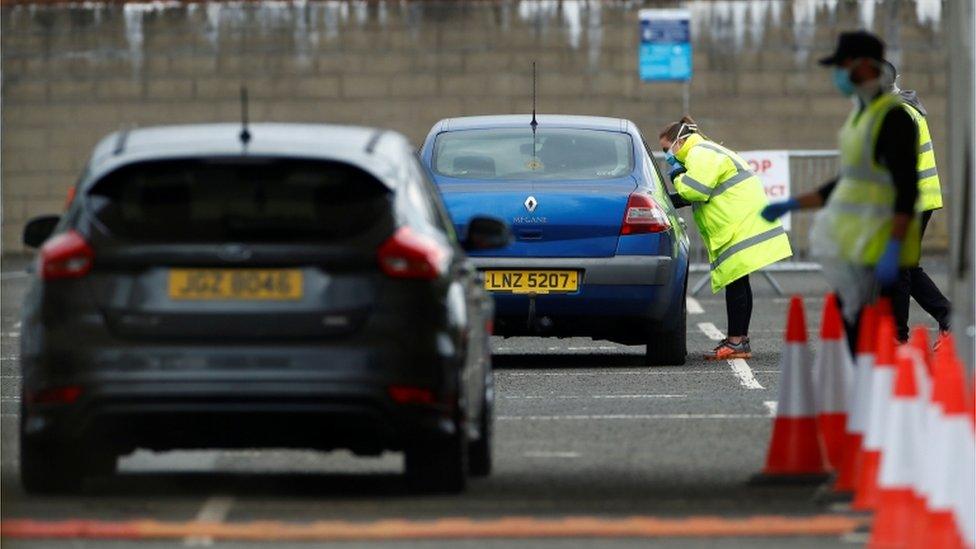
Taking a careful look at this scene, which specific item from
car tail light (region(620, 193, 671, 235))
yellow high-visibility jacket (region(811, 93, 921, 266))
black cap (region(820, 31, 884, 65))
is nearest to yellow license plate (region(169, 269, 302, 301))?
yellow high-visibility jacket (region(811, 93, 921, 266))

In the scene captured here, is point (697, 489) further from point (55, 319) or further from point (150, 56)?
point (150, 56)

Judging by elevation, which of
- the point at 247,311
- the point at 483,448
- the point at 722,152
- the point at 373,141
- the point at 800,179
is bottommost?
the point at 800,179

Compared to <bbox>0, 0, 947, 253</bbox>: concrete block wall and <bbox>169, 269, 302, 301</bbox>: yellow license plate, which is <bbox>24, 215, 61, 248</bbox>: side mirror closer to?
<bbox>169, 269, 302, 301</bbox>: yellow license plate

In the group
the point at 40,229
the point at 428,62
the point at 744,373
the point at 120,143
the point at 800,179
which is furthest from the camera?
the point at 428,62

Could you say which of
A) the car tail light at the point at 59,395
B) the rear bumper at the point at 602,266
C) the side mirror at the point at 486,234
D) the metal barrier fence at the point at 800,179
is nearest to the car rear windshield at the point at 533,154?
the rear bumper at the point at 602,266

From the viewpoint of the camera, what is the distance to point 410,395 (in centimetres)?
891

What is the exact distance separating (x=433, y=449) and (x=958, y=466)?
2135 mm

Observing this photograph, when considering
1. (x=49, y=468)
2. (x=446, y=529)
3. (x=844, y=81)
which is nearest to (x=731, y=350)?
(x=844, y=81)

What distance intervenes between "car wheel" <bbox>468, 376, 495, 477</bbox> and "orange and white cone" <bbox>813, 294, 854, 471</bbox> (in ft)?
3.90

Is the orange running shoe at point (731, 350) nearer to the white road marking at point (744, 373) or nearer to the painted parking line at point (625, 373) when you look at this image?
the white road marking at point (744, 373)

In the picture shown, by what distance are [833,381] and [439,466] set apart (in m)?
1.42

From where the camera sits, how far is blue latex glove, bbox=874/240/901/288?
31.6 feet

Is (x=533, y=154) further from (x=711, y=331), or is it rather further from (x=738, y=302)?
(x=711, y=331)

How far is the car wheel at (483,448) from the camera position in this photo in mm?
9945
